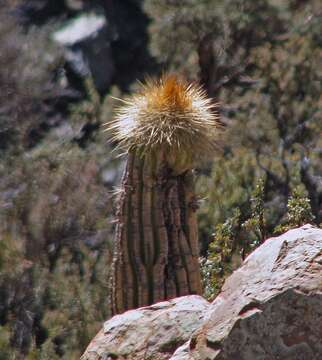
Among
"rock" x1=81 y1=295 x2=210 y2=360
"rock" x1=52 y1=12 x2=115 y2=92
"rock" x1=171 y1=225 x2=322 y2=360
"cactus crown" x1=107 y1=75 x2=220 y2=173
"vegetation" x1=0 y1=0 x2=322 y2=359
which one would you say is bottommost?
"rock" x1=171 y1=225 x2=322 y2=360

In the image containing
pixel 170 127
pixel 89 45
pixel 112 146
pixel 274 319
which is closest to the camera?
pixel 274 319

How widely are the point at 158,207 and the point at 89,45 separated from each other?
928cm

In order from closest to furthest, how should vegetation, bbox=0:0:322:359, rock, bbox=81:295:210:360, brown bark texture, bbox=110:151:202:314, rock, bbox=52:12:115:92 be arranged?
1. rock, bbox=81:295:210:360
2. brown bark texture, bbox=110:151:202:314
3. vegetation, bbox=0:0:322:359
4. rock, bbox=52:12:115:92

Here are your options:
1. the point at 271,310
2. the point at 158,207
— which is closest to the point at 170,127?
the point at 158,207

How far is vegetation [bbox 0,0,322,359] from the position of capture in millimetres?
7922

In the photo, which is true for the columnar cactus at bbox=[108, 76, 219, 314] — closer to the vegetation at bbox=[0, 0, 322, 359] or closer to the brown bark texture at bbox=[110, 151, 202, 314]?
the brown bark texture at bbox=[110, 151, 202, 314]

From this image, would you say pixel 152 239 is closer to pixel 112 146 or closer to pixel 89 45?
pixel 112 146

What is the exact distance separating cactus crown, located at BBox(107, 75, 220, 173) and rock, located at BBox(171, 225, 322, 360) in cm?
284

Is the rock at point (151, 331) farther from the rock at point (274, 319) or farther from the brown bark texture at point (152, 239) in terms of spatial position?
the brown bark texture at point (152, 239)

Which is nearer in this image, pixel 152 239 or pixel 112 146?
pixel 152 239

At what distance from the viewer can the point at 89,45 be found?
15031 millimetres

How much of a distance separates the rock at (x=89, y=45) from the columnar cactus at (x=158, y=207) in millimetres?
8401

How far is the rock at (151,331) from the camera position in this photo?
3.58 m

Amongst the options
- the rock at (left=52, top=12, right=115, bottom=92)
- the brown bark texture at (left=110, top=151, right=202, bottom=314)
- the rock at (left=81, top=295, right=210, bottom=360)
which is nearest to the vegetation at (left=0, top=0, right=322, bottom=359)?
the rock at (left=52, top=12, right=115, bottom=92)
